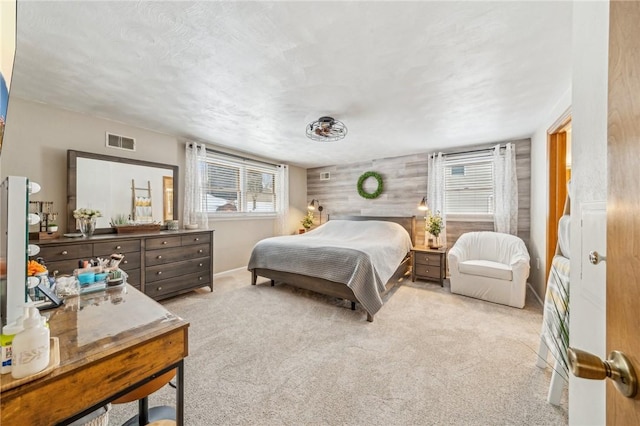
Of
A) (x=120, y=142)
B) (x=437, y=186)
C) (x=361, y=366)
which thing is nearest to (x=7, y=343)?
(x=361, y=366)

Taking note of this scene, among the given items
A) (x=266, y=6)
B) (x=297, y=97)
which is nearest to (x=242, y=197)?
(x=297, y=97)

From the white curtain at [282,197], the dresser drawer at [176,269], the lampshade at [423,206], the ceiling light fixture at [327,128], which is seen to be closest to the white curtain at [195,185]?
→ the dresser drawer at [176,269]

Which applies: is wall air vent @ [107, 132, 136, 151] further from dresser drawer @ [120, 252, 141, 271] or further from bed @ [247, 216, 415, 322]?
bed @ [247, 216, 415, 322]

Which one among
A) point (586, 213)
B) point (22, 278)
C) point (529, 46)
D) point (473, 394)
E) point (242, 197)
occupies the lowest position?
point (473, 394)

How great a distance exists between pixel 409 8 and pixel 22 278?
202cm

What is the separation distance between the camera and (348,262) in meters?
2.89

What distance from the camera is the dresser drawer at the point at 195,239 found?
3.36m

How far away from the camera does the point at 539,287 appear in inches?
124

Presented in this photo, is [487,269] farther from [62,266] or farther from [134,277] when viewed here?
[62,266]

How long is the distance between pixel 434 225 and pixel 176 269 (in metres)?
3.92

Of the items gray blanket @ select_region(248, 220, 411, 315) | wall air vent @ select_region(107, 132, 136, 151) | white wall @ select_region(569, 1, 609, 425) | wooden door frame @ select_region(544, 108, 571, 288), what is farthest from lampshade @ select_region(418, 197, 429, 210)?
wall air vent @ select_region(107, 132, 136, 151)

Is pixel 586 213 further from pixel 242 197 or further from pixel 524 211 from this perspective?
pixel 242 197

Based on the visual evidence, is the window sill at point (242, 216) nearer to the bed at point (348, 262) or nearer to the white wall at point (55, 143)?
the white wall at point (55, 143)

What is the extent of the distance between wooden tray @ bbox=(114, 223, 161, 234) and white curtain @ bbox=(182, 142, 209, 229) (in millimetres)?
511
